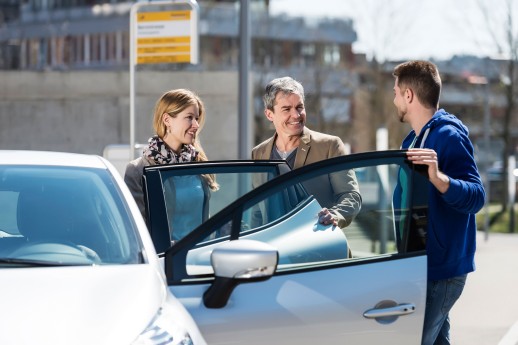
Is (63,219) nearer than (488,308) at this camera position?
Yes

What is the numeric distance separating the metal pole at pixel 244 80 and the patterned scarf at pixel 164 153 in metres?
8.19

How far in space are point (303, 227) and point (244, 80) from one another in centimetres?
1035

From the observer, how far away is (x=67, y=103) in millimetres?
20750

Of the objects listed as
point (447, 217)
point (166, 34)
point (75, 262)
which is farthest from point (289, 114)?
point (166, 34)

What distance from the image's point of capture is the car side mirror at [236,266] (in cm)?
411

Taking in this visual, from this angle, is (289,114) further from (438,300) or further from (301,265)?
(301,265)

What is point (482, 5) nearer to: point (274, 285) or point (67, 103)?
point (67, 103)

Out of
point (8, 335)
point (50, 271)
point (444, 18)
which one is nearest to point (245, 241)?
point (50, 271)

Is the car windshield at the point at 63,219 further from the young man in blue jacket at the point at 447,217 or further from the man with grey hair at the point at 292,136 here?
the man with grey hair at the point at 292,136

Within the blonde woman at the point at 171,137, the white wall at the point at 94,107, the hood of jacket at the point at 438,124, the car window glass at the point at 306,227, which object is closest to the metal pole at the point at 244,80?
the white wall at the point at 94,107

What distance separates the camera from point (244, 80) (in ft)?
48.7

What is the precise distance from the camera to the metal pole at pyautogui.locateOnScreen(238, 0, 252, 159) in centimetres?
1465

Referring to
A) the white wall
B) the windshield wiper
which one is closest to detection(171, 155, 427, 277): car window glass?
the windshield wiper

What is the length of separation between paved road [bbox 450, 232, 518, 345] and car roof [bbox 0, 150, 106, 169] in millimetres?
4846
